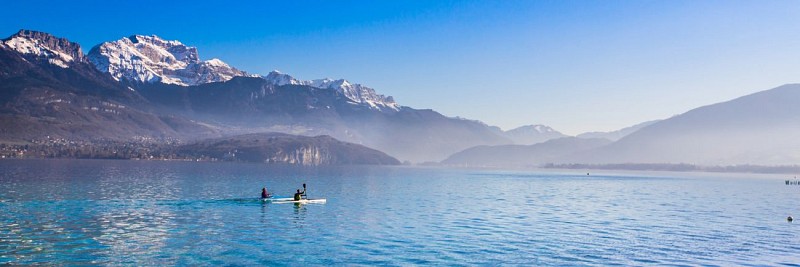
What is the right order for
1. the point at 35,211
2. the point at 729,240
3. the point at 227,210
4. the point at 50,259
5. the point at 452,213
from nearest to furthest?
the point at 50,259, the point at 729,240, the point at 35,211, the point at 227,210, the point at 452,213

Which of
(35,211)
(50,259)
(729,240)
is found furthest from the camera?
(35,211)

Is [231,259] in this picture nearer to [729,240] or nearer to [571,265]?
[571,265]

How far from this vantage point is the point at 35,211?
6981 cm

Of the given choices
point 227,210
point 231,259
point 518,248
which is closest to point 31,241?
point 231,259

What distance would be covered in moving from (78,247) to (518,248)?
36.3 metres

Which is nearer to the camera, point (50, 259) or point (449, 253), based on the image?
point (50, 259)

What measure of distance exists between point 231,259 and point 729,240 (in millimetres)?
49952

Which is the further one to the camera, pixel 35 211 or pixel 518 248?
pixel 35 211

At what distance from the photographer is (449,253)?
164ft

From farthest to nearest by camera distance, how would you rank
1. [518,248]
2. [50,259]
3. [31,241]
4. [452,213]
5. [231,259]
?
[452,213] → [518,248] → [31,241] → [231,259] → [50,259]

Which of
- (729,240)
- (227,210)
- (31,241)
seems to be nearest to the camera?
(31,241)

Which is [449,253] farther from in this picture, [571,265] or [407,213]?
[407,213]

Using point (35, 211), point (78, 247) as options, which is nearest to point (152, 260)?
point (78, 247)

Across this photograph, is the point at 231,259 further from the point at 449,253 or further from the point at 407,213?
the point at 407,213
